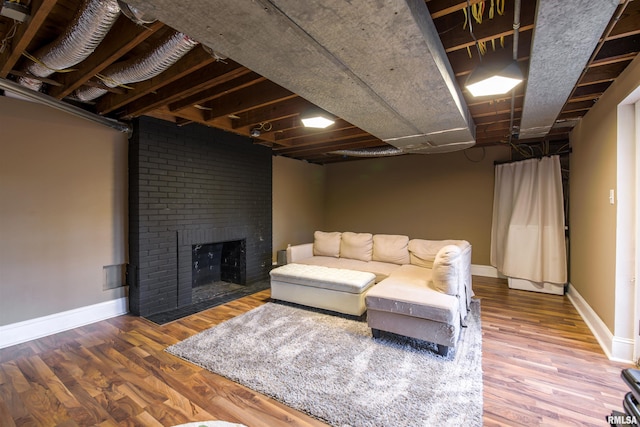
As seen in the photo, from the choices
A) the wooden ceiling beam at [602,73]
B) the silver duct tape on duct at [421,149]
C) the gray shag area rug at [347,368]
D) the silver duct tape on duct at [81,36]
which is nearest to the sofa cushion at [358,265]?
the gray shag area rug at [347,368]

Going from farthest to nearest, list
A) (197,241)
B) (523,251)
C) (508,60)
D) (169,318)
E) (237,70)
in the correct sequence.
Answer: (523,251), (197,241), (169,318), (237,70), (508,60)

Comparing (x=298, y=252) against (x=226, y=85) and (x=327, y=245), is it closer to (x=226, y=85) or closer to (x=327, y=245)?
(x=327, y=245)

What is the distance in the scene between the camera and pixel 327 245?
4.54m

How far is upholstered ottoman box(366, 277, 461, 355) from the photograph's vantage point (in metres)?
2.32

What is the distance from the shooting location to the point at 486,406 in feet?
5.79

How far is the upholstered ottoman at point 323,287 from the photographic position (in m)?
3.12

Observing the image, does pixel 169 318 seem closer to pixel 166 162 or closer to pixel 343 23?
pixel 166 162

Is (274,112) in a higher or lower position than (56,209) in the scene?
higher

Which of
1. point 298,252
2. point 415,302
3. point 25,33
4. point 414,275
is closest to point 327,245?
point 298,252

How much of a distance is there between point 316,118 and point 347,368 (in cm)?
240

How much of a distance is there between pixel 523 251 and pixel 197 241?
4906mm

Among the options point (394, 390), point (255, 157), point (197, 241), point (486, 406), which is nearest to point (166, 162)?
point (197, 241)

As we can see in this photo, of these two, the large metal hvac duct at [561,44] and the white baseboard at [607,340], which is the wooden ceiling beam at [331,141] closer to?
the large metal hvac duct at [561,44]

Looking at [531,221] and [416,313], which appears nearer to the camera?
[416,313]
